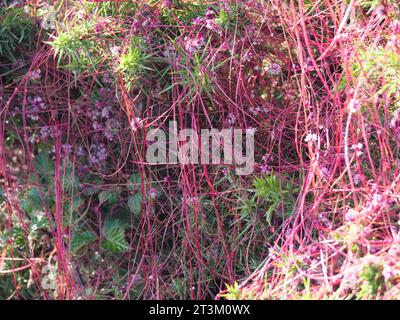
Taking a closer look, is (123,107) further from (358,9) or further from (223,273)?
(358,9)

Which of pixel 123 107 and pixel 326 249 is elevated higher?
pixel 123 107

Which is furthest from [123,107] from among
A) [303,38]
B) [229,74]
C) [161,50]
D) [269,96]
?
[303,38]

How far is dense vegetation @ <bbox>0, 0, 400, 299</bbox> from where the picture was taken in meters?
1.68

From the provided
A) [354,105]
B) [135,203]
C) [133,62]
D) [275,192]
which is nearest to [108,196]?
[135,203]

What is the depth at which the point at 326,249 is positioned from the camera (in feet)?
5.26

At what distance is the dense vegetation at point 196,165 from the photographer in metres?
1.68

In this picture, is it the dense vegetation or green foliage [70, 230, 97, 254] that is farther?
green foliage [70, 230, 97, 254]

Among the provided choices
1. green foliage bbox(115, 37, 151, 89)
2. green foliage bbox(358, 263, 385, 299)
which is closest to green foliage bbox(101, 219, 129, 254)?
green foliage bbox(115, 37, 151, 89)

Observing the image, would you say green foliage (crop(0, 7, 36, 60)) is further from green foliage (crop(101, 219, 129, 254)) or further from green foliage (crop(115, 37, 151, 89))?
green foliage (crop(101, 219, 129, 254))

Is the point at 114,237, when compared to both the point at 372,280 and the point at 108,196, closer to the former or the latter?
the point at 108,196

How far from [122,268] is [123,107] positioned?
557 mm

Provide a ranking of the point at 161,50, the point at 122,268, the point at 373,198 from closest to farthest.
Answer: the point at 373,198, the point at 161,50, the point at 122,268

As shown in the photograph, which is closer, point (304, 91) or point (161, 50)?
point (304, 91)

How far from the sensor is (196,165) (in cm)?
196
